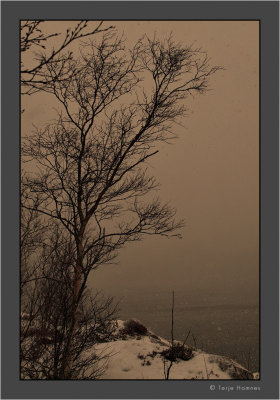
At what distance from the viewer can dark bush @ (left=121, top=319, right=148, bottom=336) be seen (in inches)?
460

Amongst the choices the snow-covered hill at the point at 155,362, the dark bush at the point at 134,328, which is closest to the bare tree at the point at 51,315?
the snow-covered hill at the point at 155,362

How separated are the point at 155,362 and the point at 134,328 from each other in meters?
2.64

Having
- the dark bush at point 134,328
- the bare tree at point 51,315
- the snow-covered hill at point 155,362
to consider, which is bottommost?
the snow-covered hill at point 155,362

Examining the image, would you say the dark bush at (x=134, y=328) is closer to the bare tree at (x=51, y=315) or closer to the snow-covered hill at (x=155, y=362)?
the snow-covered hill at (x=155, y=362)

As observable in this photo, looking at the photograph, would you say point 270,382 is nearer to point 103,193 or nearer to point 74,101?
point 103,193

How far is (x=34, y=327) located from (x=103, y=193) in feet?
9.82

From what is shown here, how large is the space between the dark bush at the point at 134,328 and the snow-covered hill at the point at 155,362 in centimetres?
3

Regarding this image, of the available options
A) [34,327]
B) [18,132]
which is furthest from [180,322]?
[18,132]

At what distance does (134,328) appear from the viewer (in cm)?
1191

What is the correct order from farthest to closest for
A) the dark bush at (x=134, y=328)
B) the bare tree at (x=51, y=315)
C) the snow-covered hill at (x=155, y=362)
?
the dark bush at (x=134, y=328)
the snow-covered hill at (x=155, y=362)
the bare tree at (x=51, y=315)

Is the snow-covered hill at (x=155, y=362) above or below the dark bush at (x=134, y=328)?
below

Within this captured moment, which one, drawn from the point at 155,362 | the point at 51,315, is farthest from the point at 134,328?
the point at 51,315

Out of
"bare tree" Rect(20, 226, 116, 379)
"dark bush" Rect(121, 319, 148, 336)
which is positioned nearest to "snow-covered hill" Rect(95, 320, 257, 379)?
"dark bush" Rect(121, 319, 148, 336)

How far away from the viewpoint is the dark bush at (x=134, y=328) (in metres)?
11.7
